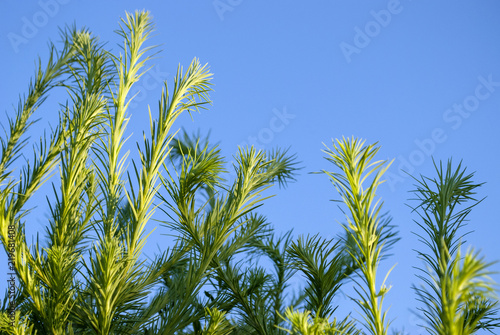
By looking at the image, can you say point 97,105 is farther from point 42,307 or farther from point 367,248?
point 367,248

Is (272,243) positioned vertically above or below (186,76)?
below

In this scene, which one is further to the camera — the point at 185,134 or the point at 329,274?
the point at 185,134

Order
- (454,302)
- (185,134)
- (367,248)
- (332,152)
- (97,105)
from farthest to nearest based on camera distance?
1. (185,134)
2. (97,105)
3. (332,152)
4. (367,248)
5. (454,302)

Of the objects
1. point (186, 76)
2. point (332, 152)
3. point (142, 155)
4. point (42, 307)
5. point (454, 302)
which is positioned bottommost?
point (42, 307)

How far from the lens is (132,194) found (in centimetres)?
152

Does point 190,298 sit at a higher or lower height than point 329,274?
lower

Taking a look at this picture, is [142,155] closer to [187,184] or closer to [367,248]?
[187,184]

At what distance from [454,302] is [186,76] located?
3.98 ft

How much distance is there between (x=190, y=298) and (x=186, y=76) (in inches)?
31.2

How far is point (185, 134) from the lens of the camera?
2541 millimetres

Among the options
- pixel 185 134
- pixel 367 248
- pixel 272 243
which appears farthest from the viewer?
pixel 185 134

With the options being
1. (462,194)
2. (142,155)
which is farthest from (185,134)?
(462,194)

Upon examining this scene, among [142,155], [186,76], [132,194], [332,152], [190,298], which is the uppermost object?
[186,76]

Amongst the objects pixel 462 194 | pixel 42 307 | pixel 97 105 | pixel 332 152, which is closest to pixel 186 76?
pixel 97 105
